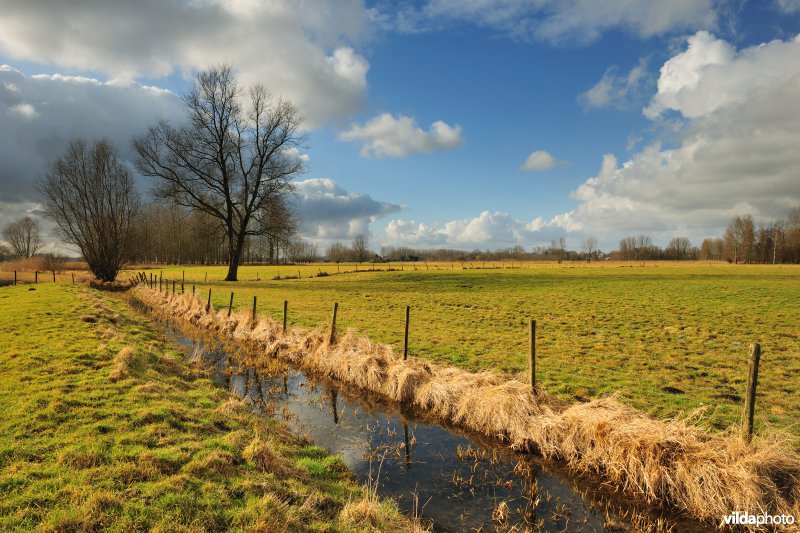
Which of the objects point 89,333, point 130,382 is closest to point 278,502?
point 130,382

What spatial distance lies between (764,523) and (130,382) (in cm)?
1251

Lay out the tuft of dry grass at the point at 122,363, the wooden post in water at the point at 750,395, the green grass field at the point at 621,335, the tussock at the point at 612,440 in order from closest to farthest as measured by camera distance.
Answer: the tussock at the point at 612,440 → the wooden post in water at the point at 750,395 → the tuft of dry grass at the point at 122,363 → the green grass field at the point at 621,335

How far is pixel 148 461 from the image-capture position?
229 inches

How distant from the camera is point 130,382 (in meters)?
9.48

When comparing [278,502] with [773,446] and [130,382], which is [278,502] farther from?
[773,446]

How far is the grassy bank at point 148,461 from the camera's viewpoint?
4781mm

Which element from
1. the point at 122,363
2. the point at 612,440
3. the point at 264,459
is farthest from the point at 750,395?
the point at 122,363

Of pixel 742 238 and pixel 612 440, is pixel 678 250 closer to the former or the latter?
pixel 742 238

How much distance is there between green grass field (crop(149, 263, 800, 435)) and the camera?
33.6 ft

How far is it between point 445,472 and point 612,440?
306cm

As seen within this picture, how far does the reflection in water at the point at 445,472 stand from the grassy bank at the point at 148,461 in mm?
695

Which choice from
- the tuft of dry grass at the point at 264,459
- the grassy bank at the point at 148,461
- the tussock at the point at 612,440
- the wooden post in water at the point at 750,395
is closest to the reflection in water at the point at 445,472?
the tussock at the point at 612,440

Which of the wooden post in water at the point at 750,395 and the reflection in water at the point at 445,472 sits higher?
the wooden post in water at the point at 750,395

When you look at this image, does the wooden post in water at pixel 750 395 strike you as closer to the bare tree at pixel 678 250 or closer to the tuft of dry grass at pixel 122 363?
the tuft of dry grass at pixel 122 363
